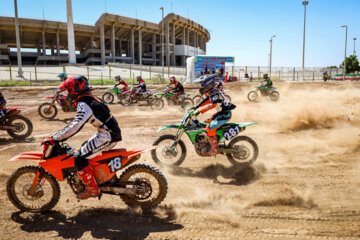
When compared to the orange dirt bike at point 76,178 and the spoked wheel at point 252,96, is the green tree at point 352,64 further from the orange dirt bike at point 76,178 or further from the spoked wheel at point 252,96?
the orange dirt bike at point 76,178

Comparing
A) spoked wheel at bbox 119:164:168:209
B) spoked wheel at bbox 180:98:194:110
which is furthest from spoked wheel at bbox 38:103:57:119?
spoked wheel at bbox 119:164:168:209

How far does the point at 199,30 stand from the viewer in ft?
251

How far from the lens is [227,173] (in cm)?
571

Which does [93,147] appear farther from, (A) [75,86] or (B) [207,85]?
(B) [207,85]

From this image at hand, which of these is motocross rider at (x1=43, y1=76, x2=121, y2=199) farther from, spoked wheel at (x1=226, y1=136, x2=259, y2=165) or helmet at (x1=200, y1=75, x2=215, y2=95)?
spoked wheel at (x1=226, y1=136, x2=259, y2=165)

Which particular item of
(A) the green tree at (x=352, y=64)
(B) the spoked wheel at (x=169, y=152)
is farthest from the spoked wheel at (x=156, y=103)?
(A) the green tree at (x=352, y=64)

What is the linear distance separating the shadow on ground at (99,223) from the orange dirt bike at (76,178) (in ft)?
0.58

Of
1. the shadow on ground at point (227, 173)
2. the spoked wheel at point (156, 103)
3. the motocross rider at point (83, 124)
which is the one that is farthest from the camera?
the spoked wheel at point (156, 103)

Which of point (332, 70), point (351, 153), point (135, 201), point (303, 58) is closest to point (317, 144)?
point (351, 153)

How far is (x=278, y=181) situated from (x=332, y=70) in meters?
43.2

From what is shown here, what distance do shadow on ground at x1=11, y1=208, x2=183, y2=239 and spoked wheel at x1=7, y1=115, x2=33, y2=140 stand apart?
5.29 meters

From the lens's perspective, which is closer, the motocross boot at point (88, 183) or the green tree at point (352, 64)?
the motocross boot at point (88, 183)

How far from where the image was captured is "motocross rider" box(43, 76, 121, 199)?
3.65 m

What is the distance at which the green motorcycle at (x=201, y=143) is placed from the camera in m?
5.91
